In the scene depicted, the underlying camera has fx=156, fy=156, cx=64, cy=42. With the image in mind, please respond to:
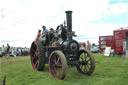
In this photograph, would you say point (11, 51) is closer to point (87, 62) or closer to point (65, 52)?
point (65, 52)

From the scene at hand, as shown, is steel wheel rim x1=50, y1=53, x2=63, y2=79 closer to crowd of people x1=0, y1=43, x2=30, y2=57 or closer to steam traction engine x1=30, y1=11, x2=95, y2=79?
steam traction engine x1=30, y1=11, x2=95, y2=79

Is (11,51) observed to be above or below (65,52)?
below

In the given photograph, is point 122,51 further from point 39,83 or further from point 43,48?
point 39,83

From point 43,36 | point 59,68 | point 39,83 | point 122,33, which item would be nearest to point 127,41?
point 122,33

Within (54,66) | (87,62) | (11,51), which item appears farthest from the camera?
(11,51)

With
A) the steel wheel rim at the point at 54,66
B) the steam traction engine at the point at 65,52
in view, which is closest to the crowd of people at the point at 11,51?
the steam traction engine at the point at 65,52

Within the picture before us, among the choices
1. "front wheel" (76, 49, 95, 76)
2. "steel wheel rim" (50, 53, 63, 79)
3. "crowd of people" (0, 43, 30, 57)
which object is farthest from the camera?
"crowd of people" (0, 43, 30, 57)

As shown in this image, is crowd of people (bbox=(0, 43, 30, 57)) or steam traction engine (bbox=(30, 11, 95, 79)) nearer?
steam traction engine (bbox=(30, 11, 95, 79))

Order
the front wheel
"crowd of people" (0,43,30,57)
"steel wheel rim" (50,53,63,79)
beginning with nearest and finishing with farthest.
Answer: "steel wheel rim" (50,53,63,79) < the front wheel < "crowd of people" (0,43,30,57)

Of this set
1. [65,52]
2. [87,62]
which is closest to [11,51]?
[65,52]

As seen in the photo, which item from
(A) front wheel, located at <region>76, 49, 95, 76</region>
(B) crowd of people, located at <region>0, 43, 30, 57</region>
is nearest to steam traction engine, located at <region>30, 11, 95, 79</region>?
(A) front wheel, located at <region>76, 49, 95, 76</region>

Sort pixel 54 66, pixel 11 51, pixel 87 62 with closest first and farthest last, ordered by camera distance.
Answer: pixel 54 66, pixel 87 62, pixel 11 51

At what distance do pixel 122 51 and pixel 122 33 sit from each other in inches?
62.3

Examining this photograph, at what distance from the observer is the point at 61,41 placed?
566 cm
